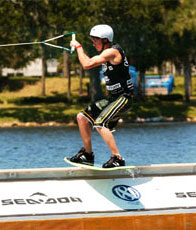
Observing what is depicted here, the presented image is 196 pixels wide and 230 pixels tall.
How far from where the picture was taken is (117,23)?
5350 cm

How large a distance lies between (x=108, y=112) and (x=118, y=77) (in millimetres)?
598

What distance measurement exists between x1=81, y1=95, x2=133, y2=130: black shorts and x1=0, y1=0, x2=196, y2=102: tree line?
3802 centimetres

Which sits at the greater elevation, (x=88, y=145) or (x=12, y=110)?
(x=88, y=145)

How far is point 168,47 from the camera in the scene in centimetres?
5731

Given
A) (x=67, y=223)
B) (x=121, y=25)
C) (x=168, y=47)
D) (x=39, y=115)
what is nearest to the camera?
(x=67, y=223)

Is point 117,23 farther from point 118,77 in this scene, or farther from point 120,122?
point 118,77

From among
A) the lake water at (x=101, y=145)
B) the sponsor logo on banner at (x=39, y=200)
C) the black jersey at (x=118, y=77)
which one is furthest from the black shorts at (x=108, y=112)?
the lake water at (x=101, y=145)

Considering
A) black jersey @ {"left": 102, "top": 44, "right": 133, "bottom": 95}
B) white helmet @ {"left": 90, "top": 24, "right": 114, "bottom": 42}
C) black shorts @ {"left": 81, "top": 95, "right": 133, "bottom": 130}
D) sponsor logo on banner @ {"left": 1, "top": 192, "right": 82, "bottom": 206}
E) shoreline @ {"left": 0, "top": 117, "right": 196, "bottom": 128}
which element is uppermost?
white helmet @ {"left": 90, "top": 24, "right": 114, "bottom": 42}

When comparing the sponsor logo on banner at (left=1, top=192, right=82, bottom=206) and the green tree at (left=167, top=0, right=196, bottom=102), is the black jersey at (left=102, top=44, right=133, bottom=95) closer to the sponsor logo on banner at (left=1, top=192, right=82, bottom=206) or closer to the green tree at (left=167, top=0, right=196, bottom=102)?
the sponsor logo on banner at (left=1, top=192, right=82, bottom=206)

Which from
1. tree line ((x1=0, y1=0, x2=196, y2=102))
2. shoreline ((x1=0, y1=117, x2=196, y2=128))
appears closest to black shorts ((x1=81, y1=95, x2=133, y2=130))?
shoreline ((x1=0, y1=117, x2=196, y2=128))

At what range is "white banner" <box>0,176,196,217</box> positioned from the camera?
1125 cm

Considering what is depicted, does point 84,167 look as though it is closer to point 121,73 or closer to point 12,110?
point 121,73

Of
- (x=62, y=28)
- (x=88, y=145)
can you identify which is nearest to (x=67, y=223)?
(x=88, y=145)

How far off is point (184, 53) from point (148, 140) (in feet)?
70.1
